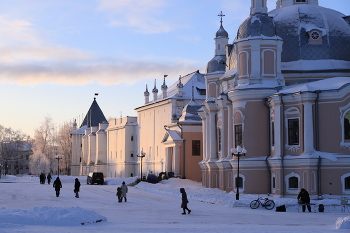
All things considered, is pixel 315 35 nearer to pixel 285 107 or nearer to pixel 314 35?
pixel 314 35

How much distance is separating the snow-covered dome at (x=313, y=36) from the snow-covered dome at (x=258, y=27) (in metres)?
2.59

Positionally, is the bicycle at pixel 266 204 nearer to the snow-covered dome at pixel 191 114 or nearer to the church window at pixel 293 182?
the church window at pixel 293 182

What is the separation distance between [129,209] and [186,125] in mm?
33565

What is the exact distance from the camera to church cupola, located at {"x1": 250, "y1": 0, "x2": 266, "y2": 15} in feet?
146

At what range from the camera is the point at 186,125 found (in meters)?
64.0

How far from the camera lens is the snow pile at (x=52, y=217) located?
2200 cm

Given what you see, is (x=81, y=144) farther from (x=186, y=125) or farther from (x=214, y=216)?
(x=214, y=216)

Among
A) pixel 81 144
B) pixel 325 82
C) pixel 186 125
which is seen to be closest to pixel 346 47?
pixel 325 82

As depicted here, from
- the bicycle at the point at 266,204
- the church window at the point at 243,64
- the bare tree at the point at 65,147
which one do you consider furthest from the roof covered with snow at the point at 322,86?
the bare tree at the point at 65,147

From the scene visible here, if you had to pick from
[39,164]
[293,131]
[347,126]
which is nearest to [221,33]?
[293,131]

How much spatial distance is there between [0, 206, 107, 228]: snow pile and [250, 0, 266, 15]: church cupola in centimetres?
2560

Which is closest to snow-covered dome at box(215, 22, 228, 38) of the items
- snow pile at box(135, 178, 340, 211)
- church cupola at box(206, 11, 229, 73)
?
church cupola at box(206, 11, 229, 73)

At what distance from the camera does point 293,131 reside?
39.8m

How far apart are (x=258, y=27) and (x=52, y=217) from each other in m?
25.0
